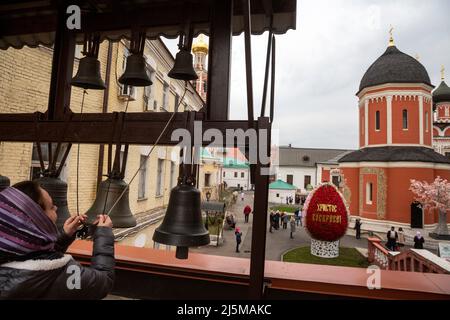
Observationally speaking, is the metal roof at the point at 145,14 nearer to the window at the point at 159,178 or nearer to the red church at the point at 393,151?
the window at the point at 159,178

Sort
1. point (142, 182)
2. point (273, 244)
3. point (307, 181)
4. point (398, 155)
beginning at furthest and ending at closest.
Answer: point (307, 181), point (398, 155), point (273, 244), point (142, 182)

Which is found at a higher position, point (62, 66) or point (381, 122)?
point (381, 122)

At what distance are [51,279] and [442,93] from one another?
2115 inches

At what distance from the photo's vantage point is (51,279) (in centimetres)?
141

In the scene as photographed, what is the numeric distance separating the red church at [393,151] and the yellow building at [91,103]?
55.2 feet

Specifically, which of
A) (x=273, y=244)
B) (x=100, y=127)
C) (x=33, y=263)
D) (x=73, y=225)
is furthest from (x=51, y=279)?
(x=273, y=244)

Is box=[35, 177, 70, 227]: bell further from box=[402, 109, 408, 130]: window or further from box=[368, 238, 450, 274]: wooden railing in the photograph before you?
box=[402, 109, 408, 130]: window

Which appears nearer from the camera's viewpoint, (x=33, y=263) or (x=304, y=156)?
(x=33, y=263)

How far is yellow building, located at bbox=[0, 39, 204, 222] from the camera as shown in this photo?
17.2ft

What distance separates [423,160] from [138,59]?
1001 inches

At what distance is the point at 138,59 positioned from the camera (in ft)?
8.45

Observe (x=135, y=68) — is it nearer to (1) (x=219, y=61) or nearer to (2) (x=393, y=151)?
(1) (x=219, y=61)

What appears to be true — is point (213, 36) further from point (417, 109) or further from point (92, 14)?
point (417, 109)
